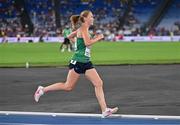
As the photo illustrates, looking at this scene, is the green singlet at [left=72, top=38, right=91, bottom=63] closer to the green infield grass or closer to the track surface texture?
the track surface texture

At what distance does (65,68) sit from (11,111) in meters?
12.0

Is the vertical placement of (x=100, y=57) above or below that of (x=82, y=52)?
below

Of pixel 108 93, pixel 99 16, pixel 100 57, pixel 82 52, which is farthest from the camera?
pixel 99 16

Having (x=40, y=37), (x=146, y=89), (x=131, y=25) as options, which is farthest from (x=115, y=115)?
(x=131, y=25)

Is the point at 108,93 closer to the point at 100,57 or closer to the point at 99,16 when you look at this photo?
the point at 100,57

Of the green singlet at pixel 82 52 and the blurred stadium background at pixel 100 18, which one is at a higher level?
the green singlet at pixel 82 52

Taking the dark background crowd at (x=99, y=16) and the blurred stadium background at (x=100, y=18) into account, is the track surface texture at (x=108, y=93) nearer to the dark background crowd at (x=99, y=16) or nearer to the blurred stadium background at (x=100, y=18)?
the blurred stadium background at (x=100, y=18)

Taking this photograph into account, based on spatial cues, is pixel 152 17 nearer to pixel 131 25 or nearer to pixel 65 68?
pixel 131 25

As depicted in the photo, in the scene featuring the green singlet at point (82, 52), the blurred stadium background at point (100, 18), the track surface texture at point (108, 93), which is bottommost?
the blurred stadium background at point (100, 18)

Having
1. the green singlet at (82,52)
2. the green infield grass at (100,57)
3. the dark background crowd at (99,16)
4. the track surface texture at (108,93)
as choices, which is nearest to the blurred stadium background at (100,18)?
the dark background crowd at (99,16)

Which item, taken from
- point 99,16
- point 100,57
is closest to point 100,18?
point 99,16

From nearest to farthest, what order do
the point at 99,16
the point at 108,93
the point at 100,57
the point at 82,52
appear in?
the point at 82,52 < the point at 108,93 < the point at 100,57 < the point at 99,16

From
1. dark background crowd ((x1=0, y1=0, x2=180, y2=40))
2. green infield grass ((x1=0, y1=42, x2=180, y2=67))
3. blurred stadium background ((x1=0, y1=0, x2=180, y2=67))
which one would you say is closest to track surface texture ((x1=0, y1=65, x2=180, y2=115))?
green infield grass ((x1=0, y1=42, x2=180, y2=67))

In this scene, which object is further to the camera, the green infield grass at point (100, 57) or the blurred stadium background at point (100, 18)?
the blurred stadium background at point (100, 18)
